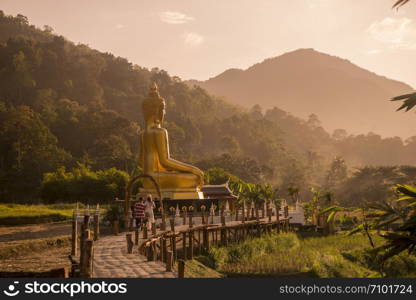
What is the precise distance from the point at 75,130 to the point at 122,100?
89.4ft

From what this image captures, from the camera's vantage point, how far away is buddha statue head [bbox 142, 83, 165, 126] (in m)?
26.5

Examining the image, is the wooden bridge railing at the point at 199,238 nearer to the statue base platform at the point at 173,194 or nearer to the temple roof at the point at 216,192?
the statue base platform at the point at 173,194

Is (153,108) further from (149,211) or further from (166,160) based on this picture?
(149,211)

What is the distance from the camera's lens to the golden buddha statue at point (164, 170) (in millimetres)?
25094

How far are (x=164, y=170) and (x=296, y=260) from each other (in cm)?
883

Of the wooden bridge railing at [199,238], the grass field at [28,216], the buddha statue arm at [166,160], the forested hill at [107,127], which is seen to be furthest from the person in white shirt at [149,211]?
the forested hill at [107,127]

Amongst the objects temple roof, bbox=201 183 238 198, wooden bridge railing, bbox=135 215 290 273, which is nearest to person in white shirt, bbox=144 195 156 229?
wooden bridge railing, bbox=135 215 290 273

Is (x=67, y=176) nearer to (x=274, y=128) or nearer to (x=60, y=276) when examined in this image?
(x=60, y=276)

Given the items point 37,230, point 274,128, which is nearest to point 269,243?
point 37,230

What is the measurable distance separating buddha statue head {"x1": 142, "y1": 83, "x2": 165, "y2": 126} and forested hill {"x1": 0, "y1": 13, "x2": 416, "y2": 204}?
22.7 metres

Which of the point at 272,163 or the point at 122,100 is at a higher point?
the point at 122,100

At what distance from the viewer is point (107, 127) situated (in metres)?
58.8

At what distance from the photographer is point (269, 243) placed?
2289cm

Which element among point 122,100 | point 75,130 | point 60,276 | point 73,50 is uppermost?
point 73,50
